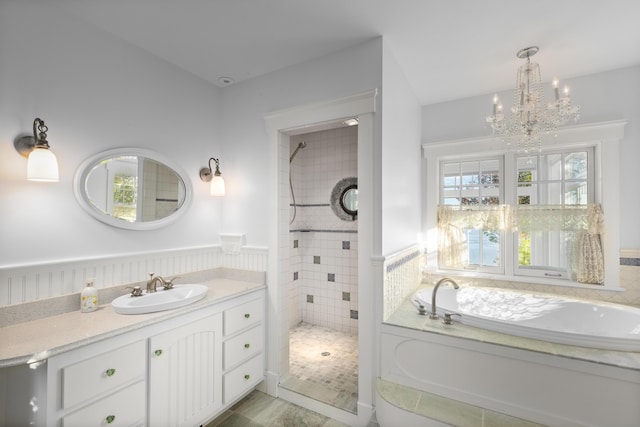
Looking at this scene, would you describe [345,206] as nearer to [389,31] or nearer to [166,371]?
[389,31]

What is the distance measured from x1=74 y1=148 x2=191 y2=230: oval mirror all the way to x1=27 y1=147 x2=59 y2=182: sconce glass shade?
0.22 meters

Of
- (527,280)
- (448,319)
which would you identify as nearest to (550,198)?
(527,280)

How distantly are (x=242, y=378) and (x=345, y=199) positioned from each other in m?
2.12

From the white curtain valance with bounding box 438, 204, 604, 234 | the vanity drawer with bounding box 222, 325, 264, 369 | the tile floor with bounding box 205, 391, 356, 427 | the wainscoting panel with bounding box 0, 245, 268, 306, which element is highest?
the white curtain valance with bounding box 438, 204, 604, 234

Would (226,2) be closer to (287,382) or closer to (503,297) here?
(287,382)

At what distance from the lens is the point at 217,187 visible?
8.61 feet

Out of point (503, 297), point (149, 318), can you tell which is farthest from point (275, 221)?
point (503, 297)

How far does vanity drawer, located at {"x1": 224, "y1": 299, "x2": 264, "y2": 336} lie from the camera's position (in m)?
2.14

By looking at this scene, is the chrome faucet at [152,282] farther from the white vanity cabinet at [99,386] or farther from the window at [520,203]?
the window at [520,203]

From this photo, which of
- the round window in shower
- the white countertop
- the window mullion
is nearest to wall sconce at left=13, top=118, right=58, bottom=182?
the white countertop

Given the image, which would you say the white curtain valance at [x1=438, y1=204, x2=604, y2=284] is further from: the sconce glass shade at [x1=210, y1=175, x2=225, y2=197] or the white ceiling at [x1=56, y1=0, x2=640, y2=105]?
the sconce glass shade at [x1=210, y1=175, x2=225, y2=197]

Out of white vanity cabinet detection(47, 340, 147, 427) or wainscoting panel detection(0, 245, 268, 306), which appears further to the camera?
wainscoting panel detection(0, 245, 268, 306)

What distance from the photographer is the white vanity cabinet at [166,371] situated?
4.43 feet

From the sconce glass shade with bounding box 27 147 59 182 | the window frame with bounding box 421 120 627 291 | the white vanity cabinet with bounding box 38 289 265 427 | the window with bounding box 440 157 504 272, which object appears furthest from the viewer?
the window with bounding box 440 157 504 272
